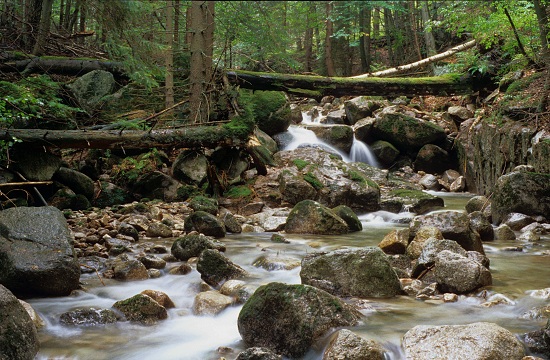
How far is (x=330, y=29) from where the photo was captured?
1855cm

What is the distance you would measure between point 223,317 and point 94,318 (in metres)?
1.11

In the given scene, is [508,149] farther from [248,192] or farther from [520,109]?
[248,192]

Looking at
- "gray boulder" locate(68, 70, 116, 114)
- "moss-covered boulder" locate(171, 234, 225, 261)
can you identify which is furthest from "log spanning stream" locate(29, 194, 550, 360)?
"gray boulder" locate(68, 70, 116, 114)

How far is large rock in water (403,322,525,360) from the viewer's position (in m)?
2.99

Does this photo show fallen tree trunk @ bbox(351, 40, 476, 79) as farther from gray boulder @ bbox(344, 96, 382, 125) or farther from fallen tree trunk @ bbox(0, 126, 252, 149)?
fallen tree trunk @ bbox(0, 126, 252, 149)

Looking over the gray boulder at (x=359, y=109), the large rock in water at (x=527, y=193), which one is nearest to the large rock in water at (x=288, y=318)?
the large rock in water at (x=527, y=193)

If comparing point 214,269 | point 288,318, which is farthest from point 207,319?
point 288,318

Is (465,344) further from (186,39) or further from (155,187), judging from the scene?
(186,39)

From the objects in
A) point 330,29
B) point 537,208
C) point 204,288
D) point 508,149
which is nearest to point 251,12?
point 204,288

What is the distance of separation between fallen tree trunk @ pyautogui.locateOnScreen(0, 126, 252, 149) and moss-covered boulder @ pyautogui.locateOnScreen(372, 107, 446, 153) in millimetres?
5970

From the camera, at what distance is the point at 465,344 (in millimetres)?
3049

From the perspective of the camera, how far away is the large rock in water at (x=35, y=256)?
14.0 feet

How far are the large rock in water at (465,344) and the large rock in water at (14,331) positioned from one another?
264cm

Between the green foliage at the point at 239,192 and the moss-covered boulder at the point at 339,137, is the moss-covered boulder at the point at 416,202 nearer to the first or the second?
the green foliage at the point at 239,192
